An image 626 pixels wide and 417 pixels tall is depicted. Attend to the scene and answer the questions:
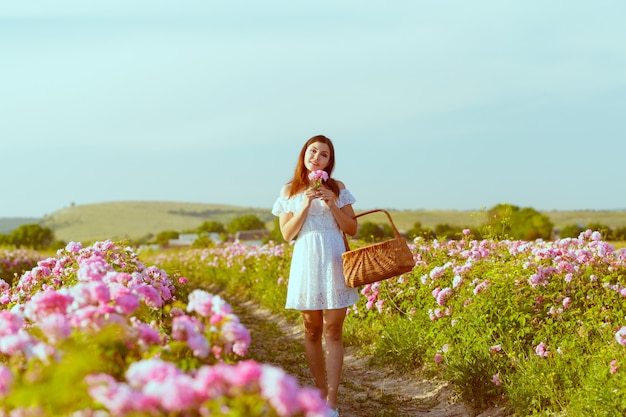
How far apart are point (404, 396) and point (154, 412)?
536 cm

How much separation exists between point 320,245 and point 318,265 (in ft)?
0.50

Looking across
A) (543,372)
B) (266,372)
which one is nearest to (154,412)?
(266,372)

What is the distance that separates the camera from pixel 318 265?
227 inches

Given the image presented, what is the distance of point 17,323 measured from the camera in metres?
3.40

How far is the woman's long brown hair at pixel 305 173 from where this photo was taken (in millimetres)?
5867

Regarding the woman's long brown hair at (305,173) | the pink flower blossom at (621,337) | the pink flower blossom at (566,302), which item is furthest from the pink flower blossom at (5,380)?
the pink flower blossom at (566,302)

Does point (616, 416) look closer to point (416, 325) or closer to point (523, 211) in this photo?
point (416, 325)

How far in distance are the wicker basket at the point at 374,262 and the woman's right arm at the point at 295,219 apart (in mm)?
417

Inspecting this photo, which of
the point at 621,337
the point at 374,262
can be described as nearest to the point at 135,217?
the point at 374,262

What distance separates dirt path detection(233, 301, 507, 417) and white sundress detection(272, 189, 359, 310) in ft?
5.29

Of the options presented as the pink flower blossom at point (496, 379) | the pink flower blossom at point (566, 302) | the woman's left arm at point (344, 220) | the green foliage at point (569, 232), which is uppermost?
the woman's left arm at point (344, 220)

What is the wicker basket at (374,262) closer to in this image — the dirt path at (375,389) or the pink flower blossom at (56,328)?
the dirt path at (375,389)

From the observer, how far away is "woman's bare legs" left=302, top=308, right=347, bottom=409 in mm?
5777

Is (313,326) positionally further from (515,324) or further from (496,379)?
(515,324)
